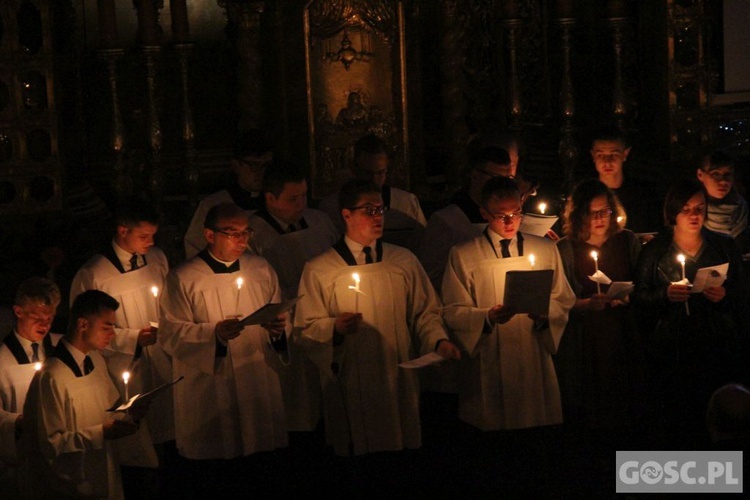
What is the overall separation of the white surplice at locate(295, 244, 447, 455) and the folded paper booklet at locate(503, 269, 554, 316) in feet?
1.50

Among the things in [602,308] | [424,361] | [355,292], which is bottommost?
[424,361]

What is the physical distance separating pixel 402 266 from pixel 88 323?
6.66ft

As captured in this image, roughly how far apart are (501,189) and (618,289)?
88cm

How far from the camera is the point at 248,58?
1200 centimetres

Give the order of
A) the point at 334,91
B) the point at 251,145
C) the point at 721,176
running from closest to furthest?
Result: the point at 721,176 → the point at 251,145 → the point at 334,91

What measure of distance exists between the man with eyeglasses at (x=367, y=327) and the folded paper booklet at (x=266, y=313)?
1.68 ft

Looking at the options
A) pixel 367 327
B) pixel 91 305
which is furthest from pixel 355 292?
pixel 91 305

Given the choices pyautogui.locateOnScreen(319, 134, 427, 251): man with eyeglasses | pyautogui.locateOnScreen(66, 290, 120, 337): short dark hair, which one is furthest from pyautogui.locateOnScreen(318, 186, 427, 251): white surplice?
pyautogui.locateOnScreen(66, 290, 120, 337): short dark hair

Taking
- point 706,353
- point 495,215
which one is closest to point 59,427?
point 495,215

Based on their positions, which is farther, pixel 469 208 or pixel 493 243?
pixel 469 208

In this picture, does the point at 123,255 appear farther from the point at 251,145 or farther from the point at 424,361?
the point at 424,361

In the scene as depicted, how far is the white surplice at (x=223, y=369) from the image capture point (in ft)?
26.3

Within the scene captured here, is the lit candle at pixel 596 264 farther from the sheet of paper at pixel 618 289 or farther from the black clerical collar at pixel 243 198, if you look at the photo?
the black clerical collar at pixel 243 198

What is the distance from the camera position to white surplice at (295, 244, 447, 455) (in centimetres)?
814
